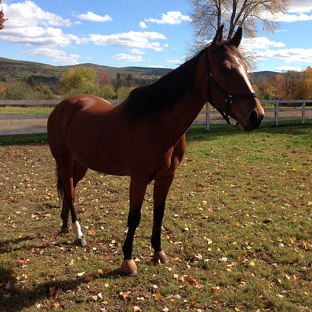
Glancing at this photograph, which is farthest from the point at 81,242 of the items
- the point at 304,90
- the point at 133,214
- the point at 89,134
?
the point at 304,90

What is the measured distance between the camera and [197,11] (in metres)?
19.0

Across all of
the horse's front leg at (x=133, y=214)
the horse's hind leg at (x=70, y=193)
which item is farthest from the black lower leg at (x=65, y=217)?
the horse's front leg at (x=133, y=214)

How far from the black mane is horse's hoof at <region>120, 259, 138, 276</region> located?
1647 mm

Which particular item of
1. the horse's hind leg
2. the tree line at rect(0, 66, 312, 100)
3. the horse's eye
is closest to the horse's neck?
the horse's eye

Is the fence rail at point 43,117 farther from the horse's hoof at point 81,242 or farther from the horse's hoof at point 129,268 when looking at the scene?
the horse's hoof at point 129,268

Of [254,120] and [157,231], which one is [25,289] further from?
[254,120]

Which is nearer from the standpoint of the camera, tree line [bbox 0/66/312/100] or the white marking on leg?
the white marking on leg

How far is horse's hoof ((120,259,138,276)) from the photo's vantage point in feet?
11.7

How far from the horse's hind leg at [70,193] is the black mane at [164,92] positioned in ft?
5.22

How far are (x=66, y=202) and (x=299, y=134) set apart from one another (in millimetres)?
12028

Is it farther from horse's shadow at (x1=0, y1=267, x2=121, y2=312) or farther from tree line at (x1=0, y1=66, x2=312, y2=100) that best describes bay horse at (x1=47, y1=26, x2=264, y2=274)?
tree line at (x1=0, y1=66, x2=312, y2=100)

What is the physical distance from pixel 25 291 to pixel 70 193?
1.51m

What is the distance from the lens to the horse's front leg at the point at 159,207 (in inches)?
147

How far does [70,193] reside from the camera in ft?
14.7
